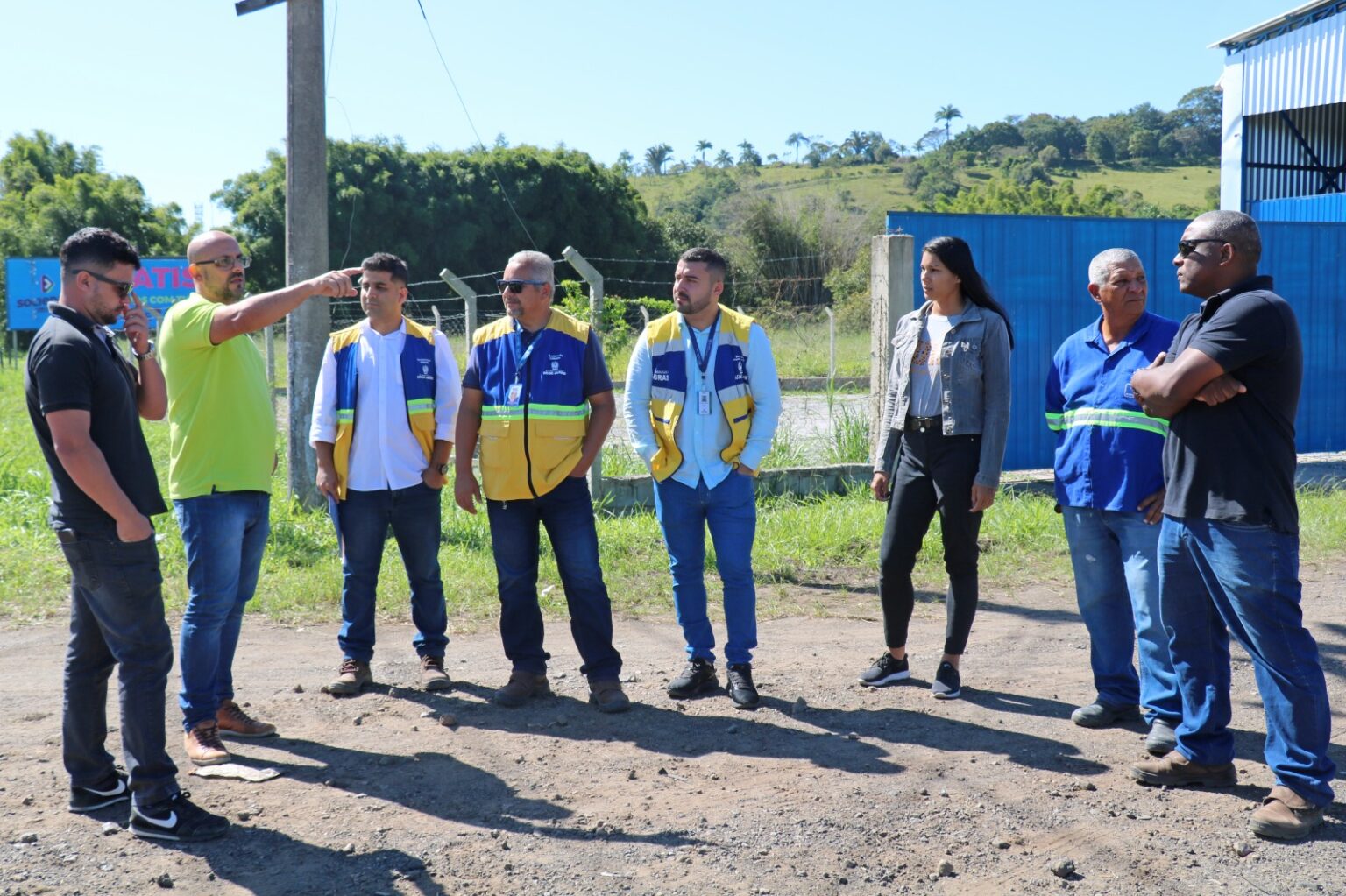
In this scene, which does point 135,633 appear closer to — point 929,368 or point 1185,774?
point 929,368

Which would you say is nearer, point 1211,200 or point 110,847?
point 110,847

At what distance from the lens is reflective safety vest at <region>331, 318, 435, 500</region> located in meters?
5.55

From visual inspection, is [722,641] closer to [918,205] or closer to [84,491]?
[84,491]

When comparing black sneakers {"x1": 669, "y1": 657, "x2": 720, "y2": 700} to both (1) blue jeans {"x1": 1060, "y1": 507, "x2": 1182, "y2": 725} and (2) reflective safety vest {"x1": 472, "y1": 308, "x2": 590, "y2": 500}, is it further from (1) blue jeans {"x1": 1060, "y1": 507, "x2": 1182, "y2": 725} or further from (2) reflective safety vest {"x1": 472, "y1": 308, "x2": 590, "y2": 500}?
(1) blue jeans {"x1": 1060, "y1": 507, "x2": 1182, "y2": 725}

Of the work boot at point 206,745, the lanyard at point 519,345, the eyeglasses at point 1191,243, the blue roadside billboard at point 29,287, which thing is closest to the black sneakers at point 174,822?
the work boot at point 206,745

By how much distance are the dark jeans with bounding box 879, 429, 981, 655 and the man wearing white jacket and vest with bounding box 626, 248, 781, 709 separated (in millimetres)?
662

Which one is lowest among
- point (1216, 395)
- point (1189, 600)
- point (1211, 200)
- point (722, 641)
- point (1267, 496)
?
point (722, 641)

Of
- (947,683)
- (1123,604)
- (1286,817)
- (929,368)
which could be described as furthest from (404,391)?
(1286,817)

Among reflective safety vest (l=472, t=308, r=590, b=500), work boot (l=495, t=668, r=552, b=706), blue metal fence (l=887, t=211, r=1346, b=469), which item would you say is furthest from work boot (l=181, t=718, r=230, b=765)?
blue metal fence (l=887, t=211, r=1346, b=469)

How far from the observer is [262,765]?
465 centimetres

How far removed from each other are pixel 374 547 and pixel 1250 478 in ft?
12.4

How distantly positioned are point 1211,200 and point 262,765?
77358 mm

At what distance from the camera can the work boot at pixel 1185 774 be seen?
432cm

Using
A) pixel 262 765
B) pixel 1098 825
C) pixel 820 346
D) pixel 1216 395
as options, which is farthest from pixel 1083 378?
pixel 820 346
